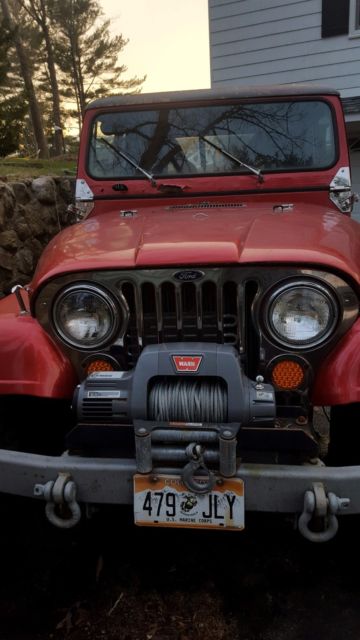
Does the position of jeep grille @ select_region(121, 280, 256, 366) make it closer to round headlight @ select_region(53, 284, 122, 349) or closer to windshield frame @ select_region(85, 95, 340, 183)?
round headlight @ select_region(53, 284, 122, 349)

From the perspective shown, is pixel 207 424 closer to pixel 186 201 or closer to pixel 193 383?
pixel 193 383

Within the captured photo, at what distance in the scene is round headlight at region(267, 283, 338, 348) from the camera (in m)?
1.94

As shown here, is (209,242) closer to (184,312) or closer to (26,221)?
(184,312)

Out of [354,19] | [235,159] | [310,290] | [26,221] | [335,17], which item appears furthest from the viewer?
[335,17]

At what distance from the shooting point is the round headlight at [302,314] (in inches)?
76.3

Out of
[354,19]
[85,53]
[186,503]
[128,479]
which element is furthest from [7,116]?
[85,53]

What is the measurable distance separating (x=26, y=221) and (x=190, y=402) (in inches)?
206

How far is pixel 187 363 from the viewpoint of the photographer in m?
1.85

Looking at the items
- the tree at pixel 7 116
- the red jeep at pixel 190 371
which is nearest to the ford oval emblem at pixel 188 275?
the red jeep at pixel 190 371

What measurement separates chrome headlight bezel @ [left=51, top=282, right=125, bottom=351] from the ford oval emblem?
0.85 feet

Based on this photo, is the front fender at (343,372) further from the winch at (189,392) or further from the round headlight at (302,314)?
the winch at (189,392)

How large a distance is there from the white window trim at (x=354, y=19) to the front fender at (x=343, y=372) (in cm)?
761

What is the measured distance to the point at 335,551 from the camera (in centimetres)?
250

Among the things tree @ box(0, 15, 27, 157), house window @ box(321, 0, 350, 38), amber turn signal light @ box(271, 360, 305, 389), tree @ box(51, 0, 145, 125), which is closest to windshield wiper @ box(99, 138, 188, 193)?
amber turn signal light @ box(271, 360, 305, 389)
